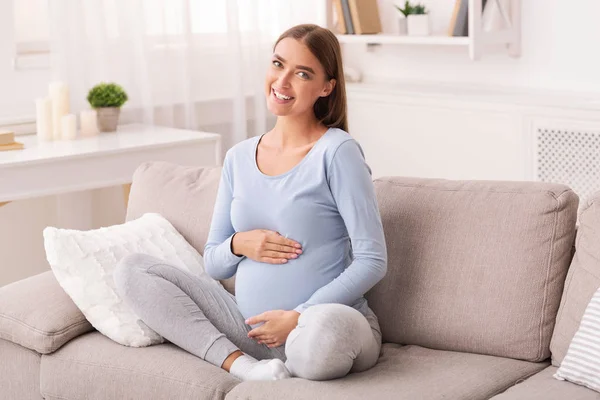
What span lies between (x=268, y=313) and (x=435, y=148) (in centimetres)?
199

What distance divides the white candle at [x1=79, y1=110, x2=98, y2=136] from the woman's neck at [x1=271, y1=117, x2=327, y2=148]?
4.64 feet

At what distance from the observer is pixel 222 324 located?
2.24 metres

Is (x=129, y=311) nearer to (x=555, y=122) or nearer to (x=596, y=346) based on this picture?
(x=596, y=346)

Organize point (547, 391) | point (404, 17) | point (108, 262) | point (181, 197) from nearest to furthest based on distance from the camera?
point (547, 391)
point (108, 262)
point (181, 197)
point (404, 17)

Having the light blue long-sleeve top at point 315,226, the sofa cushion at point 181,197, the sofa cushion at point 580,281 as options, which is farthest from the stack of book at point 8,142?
the sofa cushion at point 580,281

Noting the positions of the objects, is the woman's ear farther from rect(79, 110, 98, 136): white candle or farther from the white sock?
rect(79, 110, 98, 136): white candle

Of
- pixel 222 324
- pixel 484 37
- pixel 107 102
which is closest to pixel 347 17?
pixel 484 37

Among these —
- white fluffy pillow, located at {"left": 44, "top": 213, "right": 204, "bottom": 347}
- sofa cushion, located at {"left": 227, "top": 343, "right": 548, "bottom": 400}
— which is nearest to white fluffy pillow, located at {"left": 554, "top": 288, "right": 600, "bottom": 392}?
sofa cushion, located at {"left": 227, "top": 343, "right": 548, "bottom": 400}

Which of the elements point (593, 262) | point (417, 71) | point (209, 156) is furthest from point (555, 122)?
point (593, 262)

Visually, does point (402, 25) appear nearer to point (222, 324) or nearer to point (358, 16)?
point (358, 16)

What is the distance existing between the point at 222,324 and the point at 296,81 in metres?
0.57

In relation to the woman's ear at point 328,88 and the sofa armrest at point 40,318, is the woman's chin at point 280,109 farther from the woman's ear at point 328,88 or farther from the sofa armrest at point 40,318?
the sofa armrest at point 40,318

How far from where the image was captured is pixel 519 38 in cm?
383

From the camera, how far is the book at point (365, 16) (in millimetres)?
4133
